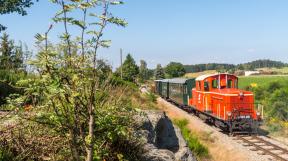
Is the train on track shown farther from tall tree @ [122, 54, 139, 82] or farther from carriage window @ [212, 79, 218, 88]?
tall tree @ [122, 54, 139, 82]

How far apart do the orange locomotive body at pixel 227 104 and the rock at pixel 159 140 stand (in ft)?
41.3

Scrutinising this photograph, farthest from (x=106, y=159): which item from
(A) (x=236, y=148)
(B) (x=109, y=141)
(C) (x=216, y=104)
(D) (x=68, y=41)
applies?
(C) (x=216, y=104)

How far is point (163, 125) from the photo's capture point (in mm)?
7000

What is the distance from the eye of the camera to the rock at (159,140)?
214 inches

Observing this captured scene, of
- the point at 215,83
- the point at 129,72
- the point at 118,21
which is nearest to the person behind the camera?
the point at 118,21

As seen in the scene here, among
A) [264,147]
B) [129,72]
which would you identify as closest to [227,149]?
[264,147]

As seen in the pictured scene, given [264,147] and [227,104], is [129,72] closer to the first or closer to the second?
[227,104]

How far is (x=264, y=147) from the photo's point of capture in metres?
16.8

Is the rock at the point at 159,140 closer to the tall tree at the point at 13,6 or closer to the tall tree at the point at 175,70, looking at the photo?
the tall tree at the point at 13,6

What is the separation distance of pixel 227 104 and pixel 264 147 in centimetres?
357

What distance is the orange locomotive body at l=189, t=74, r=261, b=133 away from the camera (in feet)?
64.8

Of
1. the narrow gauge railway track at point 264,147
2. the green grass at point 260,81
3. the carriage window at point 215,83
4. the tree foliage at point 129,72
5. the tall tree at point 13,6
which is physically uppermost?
the tall tree at point 13,6

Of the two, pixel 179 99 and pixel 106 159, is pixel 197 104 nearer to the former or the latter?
pixel 179 99

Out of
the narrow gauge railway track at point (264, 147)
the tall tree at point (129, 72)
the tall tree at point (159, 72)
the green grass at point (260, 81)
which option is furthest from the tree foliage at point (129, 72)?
the tall tree at point (159, 72)
